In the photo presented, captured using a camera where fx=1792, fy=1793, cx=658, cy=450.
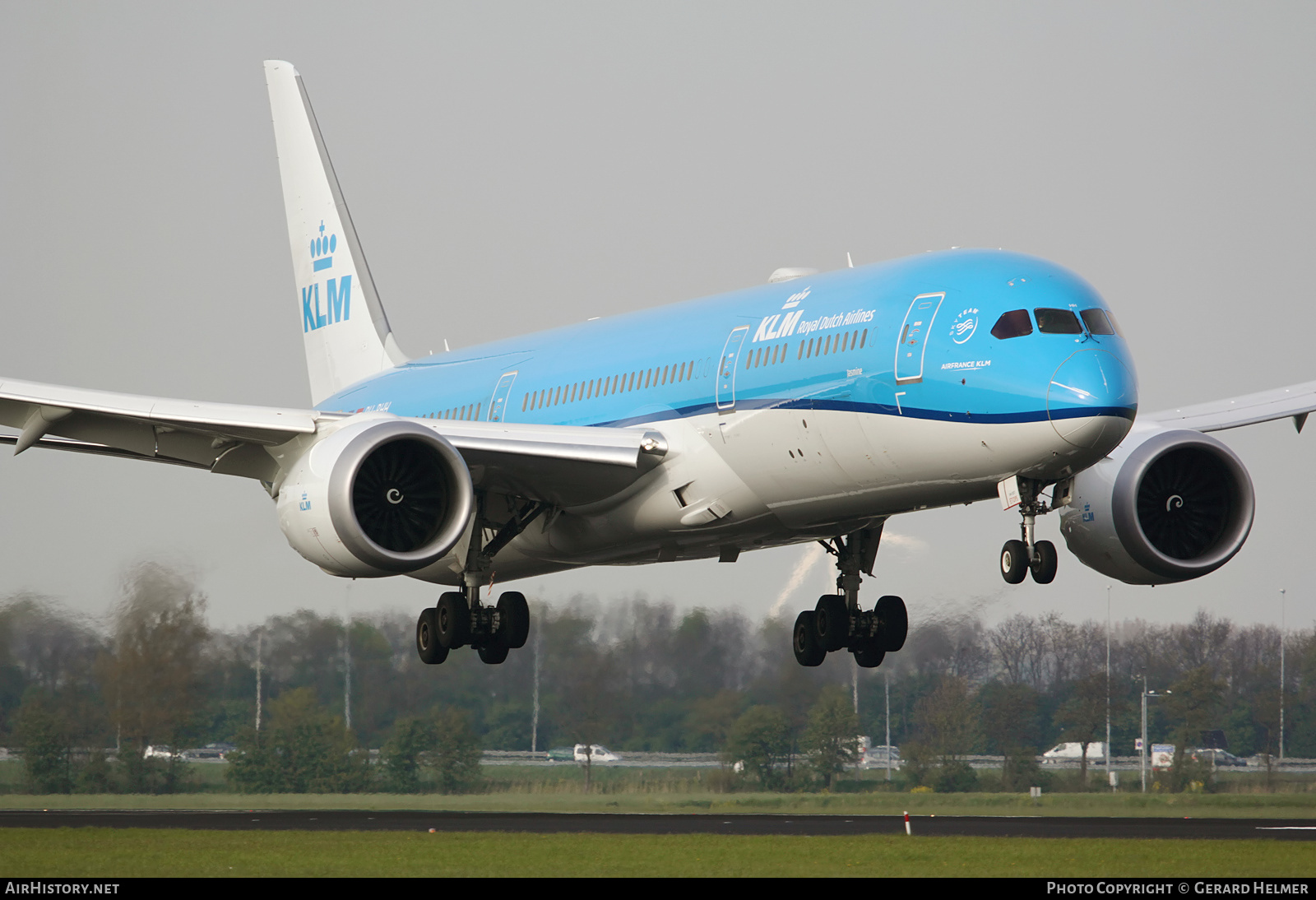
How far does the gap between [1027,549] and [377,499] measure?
9.62 metres

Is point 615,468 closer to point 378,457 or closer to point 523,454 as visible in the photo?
point 523,454

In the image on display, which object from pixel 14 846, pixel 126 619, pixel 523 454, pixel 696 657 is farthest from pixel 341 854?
pixel 696 657

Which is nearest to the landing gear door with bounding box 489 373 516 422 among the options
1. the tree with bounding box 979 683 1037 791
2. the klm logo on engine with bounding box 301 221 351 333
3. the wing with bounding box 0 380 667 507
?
the wing with bounding box 0 380 667 507

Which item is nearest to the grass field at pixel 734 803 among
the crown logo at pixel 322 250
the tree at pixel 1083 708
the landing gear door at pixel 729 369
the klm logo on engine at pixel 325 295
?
the tree at pixel 1083 708

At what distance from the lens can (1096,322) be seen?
78.5 feet

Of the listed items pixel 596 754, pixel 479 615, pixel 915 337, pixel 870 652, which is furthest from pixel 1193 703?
pixel 915 337

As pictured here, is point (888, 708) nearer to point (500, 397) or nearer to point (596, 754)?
point (596, 754)

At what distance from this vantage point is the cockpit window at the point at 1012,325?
23.8 metres

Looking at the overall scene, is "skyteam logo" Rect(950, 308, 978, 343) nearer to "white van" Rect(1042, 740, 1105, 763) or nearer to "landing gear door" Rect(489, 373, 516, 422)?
"landing gear door" Rect(489, 373, 516, 422)

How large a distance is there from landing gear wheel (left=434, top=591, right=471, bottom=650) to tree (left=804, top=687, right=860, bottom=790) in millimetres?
14200

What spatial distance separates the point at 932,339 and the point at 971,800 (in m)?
22.2

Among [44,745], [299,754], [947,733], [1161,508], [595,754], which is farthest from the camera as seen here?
[947,733]

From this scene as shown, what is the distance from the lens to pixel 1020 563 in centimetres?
2444

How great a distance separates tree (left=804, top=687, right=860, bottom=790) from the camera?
142 feet
